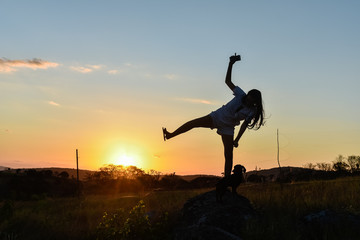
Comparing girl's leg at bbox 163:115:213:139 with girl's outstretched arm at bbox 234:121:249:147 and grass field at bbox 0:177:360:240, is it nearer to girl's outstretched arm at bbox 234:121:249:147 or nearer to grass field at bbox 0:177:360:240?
girl's outstretched arm at bbox 234:121:249:147

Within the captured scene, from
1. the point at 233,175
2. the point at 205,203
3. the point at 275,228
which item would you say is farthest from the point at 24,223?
the point at 275,228

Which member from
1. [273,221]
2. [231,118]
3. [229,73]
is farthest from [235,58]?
[273,221]

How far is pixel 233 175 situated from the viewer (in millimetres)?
9609

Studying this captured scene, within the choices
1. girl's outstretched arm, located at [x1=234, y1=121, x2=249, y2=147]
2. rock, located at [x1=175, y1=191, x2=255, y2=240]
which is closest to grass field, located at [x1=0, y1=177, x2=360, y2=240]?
rock, located at [x1=175, y1=191, x2=255, y2=240]

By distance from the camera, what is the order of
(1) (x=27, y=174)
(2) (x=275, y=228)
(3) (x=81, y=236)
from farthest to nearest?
(1) (x=27, y=174) → (3) (x=81, y=236) → (2) (x=275, y=228)

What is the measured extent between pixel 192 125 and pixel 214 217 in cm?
242

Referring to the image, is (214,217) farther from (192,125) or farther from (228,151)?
(192,125)

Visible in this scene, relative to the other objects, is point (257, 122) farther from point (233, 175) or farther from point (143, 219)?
point (143, 219)

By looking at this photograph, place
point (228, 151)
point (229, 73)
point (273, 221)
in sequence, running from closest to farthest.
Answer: point (273, 221)
point (229, 73)
point (228, 151)

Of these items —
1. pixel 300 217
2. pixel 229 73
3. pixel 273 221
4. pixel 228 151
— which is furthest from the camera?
pixel 228 151

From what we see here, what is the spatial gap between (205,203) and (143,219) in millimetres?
1686

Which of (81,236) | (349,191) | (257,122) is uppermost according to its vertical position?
(257,122)

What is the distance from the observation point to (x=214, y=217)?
9.02m

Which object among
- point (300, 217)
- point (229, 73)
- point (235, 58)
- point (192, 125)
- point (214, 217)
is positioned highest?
point (235, 58)
